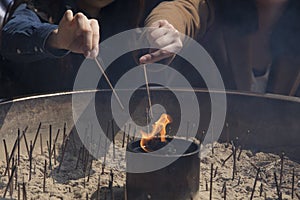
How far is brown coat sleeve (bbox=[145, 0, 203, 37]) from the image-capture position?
4.42m

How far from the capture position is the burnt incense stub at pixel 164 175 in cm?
282

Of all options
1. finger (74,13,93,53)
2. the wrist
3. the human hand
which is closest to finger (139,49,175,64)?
the human hand

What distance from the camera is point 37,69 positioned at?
16.1 ft

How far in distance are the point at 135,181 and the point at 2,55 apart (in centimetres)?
218

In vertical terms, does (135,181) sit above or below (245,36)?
below

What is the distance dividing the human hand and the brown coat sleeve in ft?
1.48

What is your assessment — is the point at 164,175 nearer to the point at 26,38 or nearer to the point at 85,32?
the point at 85,32

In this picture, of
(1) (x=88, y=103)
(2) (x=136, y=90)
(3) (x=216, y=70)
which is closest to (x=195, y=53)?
(3) (x=216, y=70)

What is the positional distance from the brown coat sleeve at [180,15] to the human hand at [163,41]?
1.48 feet

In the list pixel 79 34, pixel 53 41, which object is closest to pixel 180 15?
pixel 53 41

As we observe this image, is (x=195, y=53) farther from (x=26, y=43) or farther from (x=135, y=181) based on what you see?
(x=135, y=181)

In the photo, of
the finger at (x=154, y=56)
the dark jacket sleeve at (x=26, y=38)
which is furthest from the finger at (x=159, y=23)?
the dark jacket sleeve at (x=26, y=38)

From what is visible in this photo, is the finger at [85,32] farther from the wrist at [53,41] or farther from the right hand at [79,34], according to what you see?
the wrist at [53,41]

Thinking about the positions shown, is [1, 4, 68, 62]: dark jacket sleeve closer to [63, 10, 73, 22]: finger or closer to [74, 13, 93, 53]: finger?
[63, 10, 73, 22]: finger
